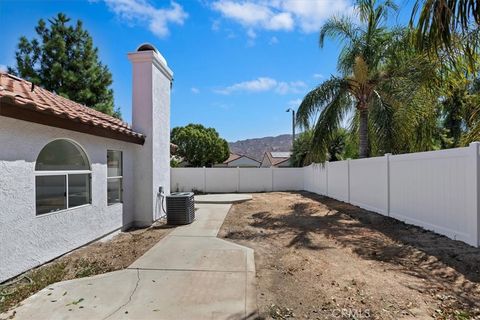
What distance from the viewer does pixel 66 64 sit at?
22125mm

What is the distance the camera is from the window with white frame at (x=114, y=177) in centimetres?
832

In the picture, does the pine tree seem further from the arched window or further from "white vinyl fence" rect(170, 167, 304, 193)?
the arched window

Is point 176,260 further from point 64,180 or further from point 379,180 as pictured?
point 379,180

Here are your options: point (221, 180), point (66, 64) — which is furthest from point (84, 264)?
point (66, 64)

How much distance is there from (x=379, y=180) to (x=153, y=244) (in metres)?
7.31

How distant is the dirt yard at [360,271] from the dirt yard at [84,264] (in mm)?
2190

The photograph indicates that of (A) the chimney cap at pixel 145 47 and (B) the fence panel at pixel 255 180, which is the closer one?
(A) the chimney cap at pixel 145 47

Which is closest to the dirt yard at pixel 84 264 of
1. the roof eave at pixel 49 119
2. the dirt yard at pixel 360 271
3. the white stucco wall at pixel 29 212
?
the white stucco wall at pixel 29 212

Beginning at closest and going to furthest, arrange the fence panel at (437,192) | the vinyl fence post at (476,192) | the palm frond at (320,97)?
the vinyl fence post at (476,192), the fence panel at (437,192), the palm frond at (320,97)

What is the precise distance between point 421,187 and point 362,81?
205 inches

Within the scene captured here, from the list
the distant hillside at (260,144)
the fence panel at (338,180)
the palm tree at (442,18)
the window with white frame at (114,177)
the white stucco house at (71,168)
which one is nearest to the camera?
the white stucco house at (71,168)

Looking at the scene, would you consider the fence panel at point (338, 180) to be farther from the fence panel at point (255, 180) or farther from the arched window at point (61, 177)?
the arched window at point (61, 177)

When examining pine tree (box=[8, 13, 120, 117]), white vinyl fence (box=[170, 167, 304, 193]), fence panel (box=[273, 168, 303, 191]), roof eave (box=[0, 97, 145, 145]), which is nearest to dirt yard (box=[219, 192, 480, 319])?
roof eave (box=[0, 97, 145, 145])

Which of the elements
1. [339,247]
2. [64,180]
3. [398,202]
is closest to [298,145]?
[398,202]
